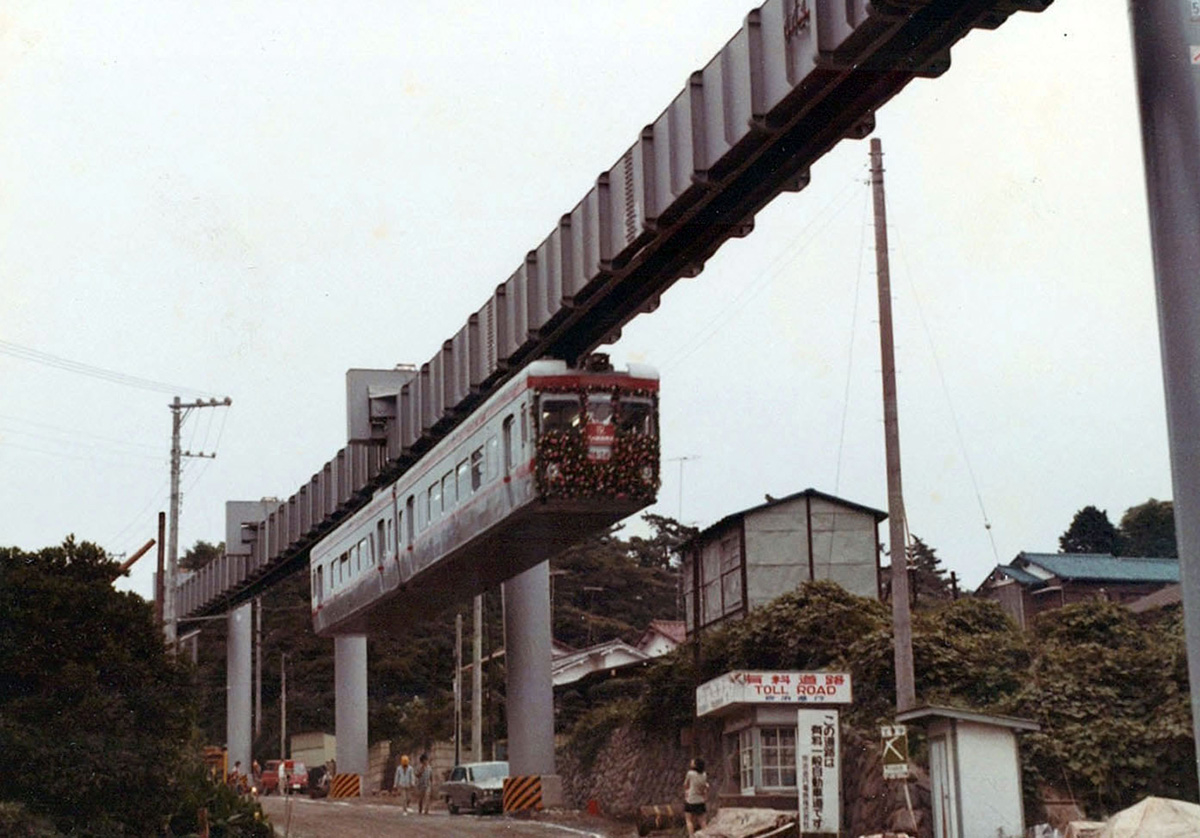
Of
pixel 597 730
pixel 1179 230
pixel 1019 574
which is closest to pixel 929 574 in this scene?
pixel 1019 574

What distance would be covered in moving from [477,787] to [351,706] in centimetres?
1356

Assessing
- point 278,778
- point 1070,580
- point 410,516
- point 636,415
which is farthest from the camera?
point 278,778

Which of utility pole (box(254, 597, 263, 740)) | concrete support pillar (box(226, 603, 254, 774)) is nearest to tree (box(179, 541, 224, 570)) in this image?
utility pole (box(254, 597, 263, 740))

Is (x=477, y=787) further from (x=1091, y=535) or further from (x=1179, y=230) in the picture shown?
(x=1091, y=535)

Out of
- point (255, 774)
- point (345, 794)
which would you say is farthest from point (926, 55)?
point (255, 774)

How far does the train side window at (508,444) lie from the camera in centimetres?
2600

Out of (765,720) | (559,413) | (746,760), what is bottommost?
(746,760)

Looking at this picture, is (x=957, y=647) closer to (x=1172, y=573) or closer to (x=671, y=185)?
(x=671, y=185)

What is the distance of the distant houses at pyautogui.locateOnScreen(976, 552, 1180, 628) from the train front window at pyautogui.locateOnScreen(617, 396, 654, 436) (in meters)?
31.0

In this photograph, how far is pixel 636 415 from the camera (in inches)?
1005

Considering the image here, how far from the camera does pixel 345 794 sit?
50.5 metres

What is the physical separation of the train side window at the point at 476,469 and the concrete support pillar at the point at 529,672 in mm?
9058

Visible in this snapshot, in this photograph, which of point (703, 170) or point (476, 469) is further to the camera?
point (476, 469)

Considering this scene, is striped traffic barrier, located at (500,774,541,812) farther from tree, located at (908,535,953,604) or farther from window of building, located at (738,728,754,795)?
tree, located at (908,535,953,604)
